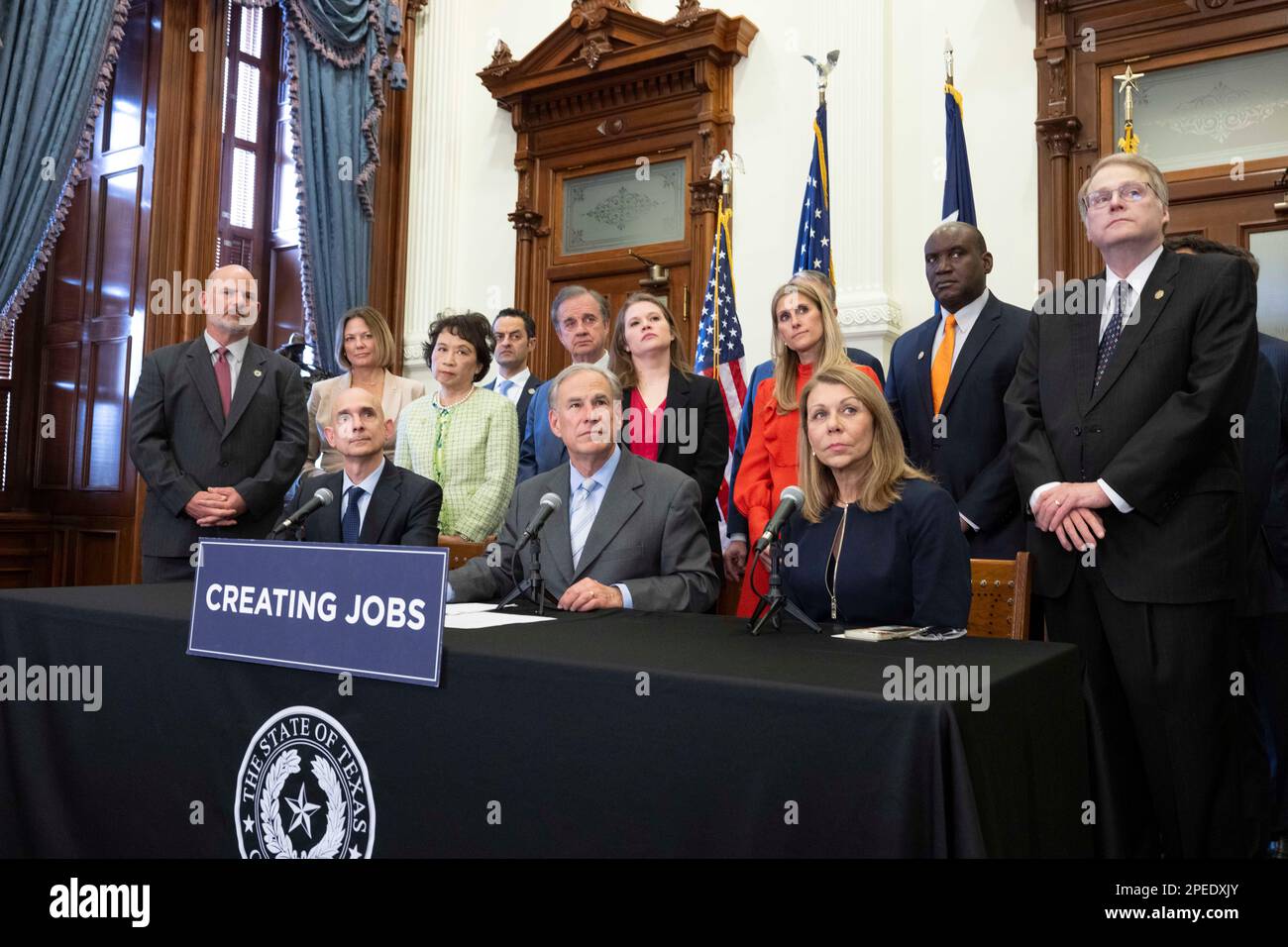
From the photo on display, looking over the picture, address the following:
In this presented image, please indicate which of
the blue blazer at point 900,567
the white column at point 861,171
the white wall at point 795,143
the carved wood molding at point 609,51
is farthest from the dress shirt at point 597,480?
the carved wood molding at point 609,51

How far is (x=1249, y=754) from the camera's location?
276 cm

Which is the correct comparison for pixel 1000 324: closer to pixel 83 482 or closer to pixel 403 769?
pixel 403 769

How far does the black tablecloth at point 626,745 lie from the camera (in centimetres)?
132

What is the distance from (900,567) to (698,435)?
54.7 inches

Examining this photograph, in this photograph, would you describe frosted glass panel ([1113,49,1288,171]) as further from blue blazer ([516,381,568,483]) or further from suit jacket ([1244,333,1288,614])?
blue blazer ([516,381,568,483])

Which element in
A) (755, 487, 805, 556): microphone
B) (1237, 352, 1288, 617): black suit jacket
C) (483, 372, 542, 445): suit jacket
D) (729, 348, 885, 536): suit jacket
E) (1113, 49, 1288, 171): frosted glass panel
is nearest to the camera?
(755, 487, 805, 556): microphone

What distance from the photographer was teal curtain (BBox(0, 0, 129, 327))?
5.02 metres

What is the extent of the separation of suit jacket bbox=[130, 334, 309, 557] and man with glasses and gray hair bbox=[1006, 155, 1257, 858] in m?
2.41

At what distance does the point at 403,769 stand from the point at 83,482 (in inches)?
188

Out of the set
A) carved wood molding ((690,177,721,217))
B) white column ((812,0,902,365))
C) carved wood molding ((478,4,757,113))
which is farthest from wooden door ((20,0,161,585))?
white column ((812,0,902,365))

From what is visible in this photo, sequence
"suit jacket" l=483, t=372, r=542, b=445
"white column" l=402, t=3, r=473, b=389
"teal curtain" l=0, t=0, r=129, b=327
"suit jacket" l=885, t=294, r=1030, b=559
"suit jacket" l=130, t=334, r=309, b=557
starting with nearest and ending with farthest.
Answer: "suit jacket" l=885, t=294, r=1030, b=559
"suit jacket" l=130, t=334, r=309, b=557
"suit jacket" l=483, t=372, r=542, b=445
"teal curtain" l=0, t=0, r=129, b=327
"white column" l=402, t=3, r=473, b=389

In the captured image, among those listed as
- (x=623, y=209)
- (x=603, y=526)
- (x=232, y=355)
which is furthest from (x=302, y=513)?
(x=623, y=209)
